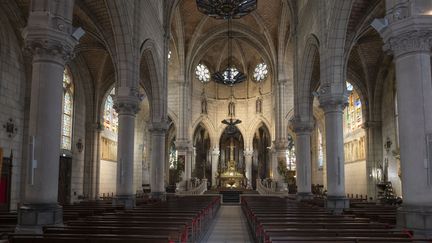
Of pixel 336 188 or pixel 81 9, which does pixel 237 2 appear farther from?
pixel 336 188

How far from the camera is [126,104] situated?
18.3 metres

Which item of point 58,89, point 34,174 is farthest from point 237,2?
point 34,174

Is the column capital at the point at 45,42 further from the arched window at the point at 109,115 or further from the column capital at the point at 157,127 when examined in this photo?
the arched window at the point at 109,115

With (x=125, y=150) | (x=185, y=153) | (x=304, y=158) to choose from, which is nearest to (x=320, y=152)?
(x=185, y=153)

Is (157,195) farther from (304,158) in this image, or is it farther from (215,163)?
(215,163)

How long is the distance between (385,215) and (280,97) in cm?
2624

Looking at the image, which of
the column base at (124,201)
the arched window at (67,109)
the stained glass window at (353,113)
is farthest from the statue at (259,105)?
the column base at (124,201)

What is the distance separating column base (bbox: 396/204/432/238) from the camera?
926cm

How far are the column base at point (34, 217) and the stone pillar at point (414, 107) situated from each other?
887 cm

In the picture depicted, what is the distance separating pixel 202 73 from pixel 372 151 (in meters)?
23.8

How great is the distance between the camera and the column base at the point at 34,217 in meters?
9.88

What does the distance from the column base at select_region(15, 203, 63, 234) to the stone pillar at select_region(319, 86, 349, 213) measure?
1115cm

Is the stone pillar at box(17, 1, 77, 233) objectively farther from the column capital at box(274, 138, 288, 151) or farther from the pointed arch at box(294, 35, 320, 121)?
the column capital at box(274, 138, 288, 151)

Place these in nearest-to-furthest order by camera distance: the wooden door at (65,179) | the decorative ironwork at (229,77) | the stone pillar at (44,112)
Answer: the stone pillar at (44,112)
the wooden door at (65,179)
the decorative ironwork at (229,77)
